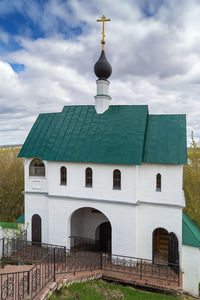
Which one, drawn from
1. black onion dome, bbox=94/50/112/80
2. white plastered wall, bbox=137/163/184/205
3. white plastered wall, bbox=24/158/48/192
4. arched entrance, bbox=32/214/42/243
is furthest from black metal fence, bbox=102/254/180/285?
black onion dome, bbox=94/50/112/80

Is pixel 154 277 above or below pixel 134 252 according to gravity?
below

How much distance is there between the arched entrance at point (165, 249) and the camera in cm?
1110

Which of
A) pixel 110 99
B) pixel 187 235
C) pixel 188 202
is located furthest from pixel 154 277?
pixel 110 99

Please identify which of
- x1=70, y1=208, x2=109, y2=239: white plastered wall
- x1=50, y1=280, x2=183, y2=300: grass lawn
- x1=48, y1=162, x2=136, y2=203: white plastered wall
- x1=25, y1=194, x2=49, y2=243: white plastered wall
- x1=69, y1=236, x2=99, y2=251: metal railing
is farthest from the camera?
x1=70, y1=208, x2=109, y2=239: white plastered wall

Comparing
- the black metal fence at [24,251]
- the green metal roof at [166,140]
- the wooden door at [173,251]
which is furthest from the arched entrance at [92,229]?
the green metal roof at [166,140]

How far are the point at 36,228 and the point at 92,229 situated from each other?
3.67 m

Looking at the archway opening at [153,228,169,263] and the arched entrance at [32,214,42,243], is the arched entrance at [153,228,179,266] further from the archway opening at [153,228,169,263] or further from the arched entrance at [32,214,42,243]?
the arched entrance at [32,214,42,243]

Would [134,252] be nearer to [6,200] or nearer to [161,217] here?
[161,217]

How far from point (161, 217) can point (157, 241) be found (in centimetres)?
347

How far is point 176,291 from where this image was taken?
9.62m

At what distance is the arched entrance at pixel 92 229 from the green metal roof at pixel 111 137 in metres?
4.43

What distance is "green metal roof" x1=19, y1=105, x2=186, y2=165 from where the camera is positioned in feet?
37.6

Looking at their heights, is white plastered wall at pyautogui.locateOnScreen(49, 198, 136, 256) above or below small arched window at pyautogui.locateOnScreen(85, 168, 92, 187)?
below

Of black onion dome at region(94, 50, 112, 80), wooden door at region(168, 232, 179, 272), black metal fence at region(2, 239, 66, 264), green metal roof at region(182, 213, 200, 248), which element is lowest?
black metal fence at region(2, 239, 66, 264)
